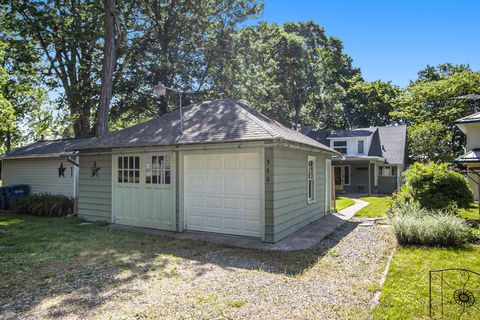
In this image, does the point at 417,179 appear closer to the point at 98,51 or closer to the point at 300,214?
the point at 300,214

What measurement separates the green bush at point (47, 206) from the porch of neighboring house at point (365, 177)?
53.3ft

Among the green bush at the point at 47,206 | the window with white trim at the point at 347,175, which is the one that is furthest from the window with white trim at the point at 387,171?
the green bush at the point at 47,206

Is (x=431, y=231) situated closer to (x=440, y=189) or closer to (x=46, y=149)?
(x=440, y=189)

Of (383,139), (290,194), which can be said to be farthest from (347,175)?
(290,194)

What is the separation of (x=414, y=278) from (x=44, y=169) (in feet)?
50.3

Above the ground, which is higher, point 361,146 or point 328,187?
point 361,146

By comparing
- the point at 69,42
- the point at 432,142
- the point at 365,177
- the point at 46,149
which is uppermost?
the point at 69,42

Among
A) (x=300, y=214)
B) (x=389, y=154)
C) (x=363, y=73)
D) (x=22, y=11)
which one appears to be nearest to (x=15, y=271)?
(x=300, y=214)

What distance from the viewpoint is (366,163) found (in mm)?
21562

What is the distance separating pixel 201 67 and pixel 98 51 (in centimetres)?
625

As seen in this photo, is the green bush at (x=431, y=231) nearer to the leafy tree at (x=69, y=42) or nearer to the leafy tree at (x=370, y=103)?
the leafy tree at (x=69, y=42)

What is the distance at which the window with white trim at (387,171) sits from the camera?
2236 centimetres

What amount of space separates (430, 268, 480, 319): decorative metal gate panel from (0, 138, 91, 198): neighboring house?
41.0 ft

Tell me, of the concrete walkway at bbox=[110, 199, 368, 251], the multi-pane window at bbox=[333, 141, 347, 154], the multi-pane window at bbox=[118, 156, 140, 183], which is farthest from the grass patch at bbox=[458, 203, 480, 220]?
the multi-pane window at bbox=[333, 141, 347, 154]
